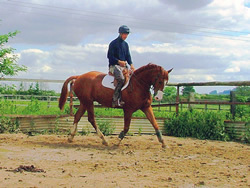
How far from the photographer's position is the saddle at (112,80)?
8.53 metres

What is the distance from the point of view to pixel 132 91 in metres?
8.45

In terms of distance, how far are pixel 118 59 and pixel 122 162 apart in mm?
2959

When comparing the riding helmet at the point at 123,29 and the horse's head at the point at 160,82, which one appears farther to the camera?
the riding helmet at the point at 123,29

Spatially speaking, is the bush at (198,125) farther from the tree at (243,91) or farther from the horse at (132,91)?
the horse at (132,91)

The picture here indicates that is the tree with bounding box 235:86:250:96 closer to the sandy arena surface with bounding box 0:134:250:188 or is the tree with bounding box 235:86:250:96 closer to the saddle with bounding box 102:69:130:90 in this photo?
the sandy arena surface with bounding box 0:134:250:188

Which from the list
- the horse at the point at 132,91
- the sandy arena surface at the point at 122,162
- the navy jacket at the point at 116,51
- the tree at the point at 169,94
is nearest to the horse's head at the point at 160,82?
the horse at the point at 132,91

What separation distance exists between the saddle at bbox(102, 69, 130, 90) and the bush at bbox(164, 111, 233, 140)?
275 cm

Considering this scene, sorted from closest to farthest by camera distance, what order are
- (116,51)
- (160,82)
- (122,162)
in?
(122,162), (160,82), (116,51)

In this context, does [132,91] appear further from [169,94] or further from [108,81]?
[169,94]

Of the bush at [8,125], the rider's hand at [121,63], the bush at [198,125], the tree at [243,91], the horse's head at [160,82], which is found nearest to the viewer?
the horse's head at [160,82]

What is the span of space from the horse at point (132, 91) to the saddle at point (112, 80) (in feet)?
0.26

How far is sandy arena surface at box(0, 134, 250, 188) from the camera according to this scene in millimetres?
4949

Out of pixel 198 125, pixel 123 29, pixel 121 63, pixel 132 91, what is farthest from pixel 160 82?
pixel 198 125

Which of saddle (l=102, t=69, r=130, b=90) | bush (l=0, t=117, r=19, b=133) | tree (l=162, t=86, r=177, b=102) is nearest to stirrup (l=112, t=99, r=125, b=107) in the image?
saddle (l=102, t=69, r=130, b=90)
